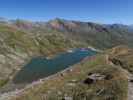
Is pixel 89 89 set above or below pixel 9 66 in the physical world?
above

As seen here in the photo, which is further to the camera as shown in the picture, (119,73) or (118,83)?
(119,73)

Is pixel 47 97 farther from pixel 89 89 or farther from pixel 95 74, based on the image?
pixel 95 74

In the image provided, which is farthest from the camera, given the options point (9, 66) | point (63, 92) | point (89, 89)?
point (9, 66)

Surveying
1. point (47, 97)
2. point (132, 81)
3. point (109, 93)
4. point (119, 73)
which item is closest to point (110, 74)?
point (119, 73)

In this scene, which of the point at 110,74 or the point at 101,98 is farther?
the point at 110,74

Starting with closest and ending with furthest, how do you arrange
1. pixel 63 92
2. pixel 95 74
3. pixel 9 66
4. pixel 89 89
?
1. pixel 89 89
2. pixel 63 92
3. pixel 95 74
4. pixel 9 66

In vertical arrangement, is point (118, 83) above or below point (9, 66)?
above

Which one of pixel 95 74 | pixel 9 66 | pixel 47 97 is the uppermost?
pixel 95 74

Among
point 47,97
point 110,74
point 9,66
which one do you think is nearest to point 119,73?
point 110,74

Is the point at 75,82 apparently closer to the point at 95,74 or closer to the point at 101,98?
the point at 95,74
